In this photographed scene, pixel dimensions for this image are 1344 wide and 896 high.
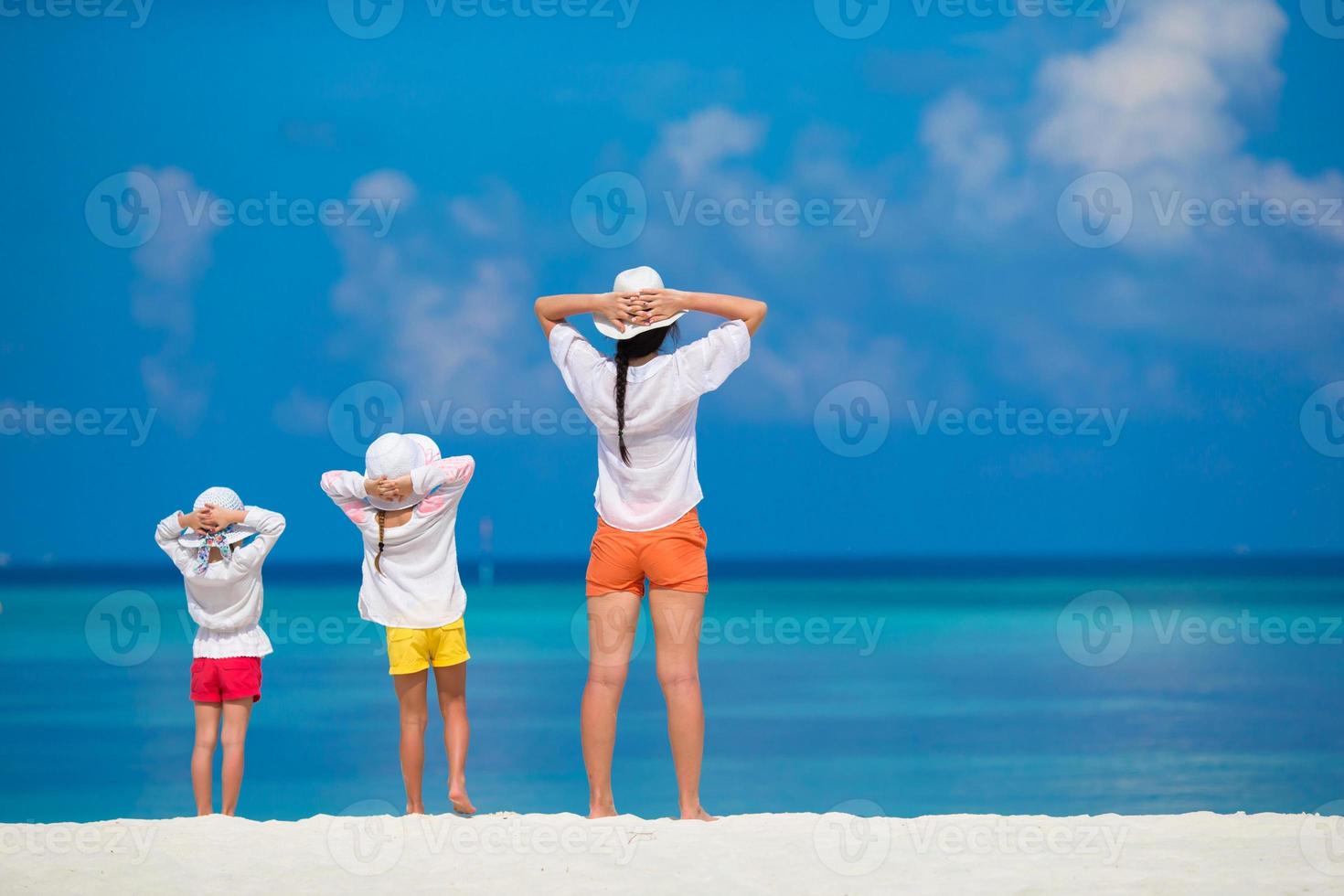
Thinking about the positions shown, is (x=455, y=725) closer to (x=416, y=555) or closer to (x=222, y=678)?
(x=416, y=555)

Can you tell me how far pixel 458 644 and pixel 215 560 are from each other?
94 cm

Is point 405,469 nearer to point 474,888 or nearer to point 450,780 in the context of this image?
point 450,780

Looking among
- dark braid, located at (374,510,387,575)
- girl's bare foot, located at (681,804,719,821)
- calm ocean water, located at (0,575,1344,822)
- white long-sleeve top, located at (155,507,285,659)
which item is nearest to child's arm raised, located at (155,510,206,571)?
white long-sleeve top, located at (155,507,285,659)

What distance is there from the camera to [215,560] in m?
5.00

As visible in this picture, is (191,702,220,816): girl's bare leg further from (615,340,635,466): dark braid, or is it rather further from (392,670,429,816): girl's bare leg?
(615,340,635,466): dark braid

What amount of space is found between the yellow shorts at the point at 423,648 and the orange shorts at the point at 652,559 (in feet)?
2.25

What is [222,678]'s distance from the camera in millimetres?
4996

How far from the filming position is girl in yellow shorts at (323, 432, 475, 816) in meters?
4.74

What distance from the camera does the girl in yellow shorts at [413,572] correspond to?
4.74 metres

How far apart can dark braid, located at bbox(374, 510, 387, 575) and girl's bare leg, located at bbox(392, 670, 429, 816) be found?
38 centimetres

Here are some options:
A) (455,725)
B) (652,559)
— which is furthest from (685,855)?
(455,725)

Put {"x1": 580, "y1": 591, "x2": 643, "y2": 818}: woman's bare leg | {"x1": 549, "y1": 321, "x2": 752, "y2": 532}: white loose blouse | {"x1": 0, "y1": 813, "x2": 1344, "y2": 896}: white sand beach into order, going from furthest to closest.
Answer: {"x1": 580, "y1": 591, "x2": 643, "y2": 818}: woman's bare leg → {"x1": 549, "y1": 321, "x2": 752, "y2": 532}: white loose blouse → {"x1": 0, "y1": 813, "x2": 1344, "y2": 896}: white sand beach

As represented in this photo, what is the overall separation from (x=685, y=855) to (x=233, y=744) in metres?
2.03

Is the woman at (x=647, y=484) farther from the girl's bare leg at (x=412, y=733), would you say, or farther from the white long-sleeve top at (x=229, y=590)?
the white long-sleeve top at (x=229, y=590)
